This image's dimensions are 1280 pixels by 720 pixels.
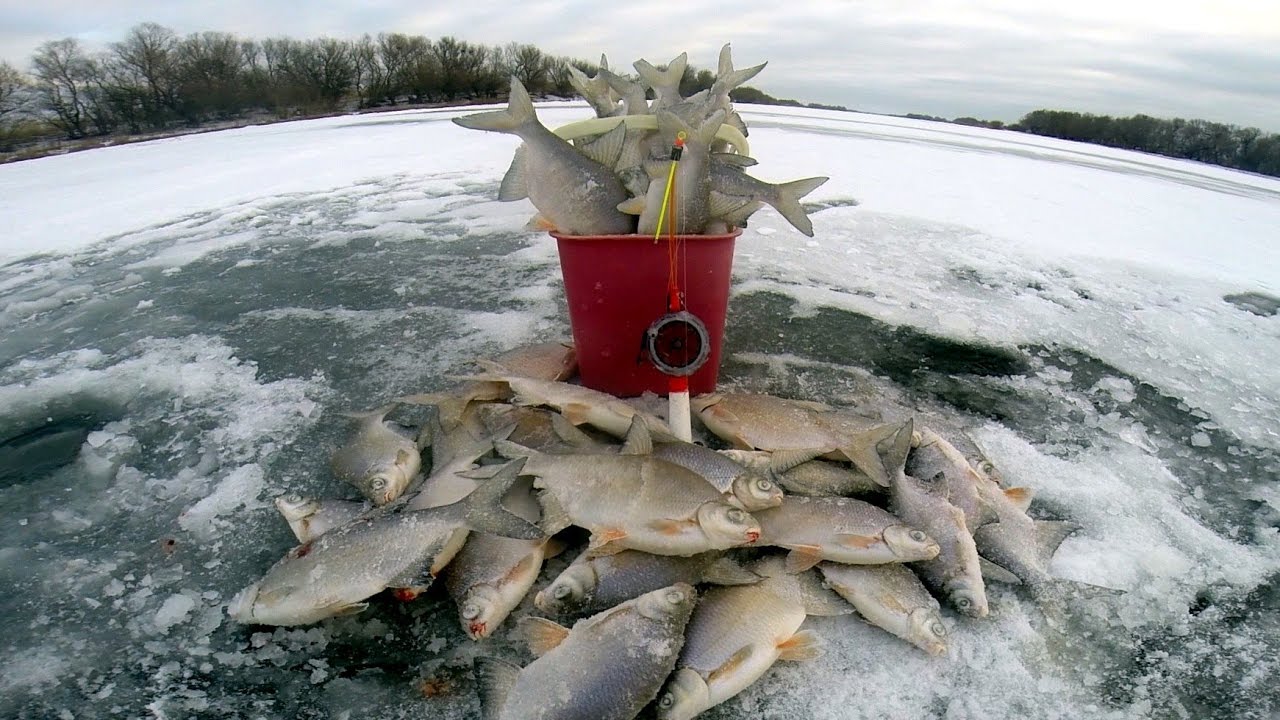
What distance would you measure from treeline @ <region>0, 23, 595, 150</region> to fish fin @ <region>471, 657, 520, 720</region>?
2734 cm

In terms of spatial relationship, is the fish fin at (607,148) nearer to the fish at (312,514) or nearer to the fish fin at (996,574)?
the fish at (312,514)

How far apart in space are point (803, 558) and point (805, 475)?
38cm

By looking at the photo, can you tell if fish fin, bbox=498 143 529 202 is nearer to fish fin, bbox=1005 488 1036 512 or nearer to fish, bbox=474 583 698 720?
fish, bbox=474 583 698 720

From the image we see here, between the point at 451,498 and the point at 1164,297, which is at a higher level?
the point at 1164,297

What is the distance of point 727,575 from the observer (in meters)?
1.72

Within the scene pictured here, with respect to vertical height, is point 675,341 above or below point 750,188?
below

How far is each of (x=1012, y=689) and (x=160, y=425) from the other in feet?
9.33

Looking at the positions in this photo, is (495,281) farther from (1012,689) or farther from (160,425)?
(1012,689)

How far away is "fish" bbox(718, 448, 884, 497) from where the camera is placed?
2062mm

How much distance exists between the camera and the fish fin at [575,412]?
7.14 feet

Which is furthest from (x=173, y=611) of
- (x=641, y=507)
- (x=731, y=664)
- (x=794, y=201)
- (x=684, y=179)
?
(x=794, y=201)

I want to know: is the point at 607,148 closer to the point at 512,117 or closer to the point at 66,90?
the point at 512,117

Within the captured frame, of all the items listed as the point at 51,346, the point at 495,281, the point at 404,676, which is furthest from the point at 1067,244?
the point at 51,346

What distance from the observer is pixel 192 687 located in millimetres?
1553
